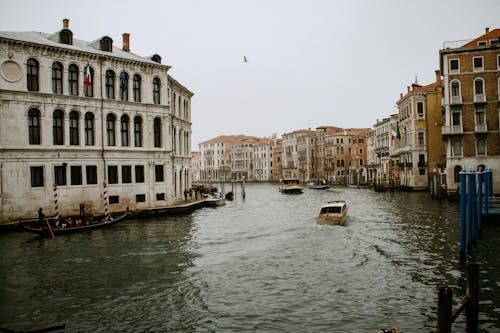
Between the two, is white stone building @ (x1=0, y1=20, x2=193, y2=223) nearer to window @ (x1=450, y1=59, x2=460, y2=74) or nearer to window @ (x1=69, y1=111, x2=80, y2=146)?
window @ (x1=69, y1=111, x2=80, y2=146)

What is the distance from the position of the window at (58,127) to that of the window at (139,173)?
4984 millimetres

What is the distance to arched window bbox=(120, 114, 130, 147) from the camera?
28717mm

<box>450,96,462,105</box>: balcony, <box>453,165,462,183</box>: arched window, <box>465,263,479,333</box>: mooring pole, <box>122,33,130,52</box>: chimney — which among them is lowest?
<box>465,263,479,333</box>: mooring pole

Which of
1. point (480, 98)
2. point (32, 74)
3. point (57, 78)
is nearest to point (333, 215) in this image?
point (57, 78)

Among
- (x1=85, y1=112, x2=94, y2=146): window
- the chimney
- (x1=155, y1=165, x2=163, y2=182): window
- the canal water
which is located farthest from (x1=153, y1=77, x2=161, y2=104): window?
the canal water

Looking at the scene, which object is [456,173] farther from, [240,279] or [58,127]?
[58,127]

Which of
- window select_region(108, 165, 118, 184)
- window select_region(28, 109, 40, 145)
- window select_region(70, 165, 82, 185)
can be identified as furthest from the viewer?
window select_region(108, 165, 118, 184)

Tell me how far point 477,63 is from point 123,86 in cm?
2693

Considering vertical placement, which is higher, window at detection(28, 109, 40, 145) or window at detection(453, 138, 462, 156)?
window at detection(28, 109, 40, 145)

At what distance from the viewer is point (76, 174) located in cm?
2623

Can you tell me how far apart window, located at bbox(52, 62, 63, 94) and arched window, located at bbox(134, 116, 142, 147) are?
515cm

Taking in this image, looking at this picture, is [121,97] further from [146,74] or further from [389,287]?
[389,287]

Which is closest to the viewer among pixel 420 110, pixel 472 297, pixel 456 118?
pixel 472 297

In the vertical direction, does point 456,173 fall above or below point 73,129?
below
